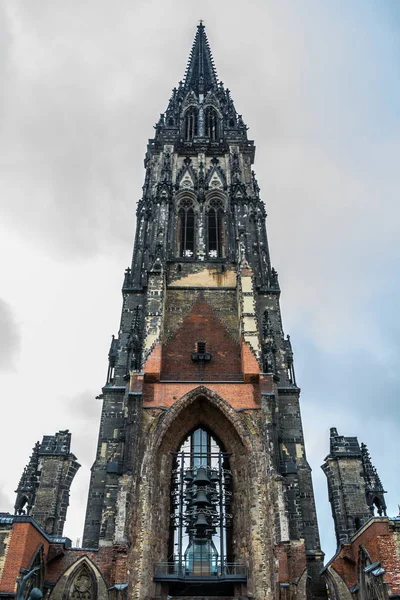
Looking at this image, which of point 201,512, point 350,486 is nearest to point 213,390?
point 201,512

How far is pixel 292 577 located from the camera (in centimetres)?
1706

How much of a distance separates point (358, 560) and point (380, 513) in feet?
9.04

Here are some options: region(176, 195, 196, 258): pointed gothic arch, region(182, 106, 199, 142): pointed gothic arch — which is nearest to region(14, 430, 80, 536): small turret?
region(176, 195, 196, 258): pointed gothic arch

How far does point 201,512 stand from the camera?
19.0 m

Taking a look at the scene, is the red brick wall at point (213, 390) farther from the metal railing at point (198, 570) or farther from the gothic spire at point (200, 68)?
the gothic spire at point (200, 68)

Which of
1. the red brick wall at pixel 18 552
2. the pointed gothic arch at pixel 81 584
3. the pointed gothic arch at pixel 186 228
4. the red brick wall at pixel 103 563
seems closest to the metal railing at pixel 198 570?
the red brick wall at pixel 103 563

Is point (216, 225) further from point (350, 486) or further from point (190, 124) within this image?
point (350, 486)

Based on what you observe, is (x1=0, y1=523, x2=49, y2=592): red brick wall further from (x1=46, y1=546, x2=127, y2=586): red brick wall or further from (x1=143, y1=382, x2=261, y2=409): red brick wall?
(x1=143, y1=382, x2=261, y2=409): red brick wall

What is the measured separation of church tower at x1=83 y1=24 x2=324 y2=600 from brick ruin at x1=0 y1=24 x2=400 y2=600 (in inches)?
2.2

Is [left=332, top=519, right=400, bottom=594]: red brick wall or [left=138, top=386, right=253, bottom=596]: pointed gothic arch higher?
[left=138, top=386, right=253, bottom=596]: pointed gothic arch

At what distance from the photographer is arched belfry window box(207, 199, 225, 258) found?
2864 cm

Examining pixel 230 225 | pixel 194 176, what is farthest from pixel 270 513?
pixel 194 176

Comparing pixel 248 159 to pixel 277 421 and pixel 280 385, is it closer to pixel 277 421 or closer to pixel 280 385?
pixel 280 385

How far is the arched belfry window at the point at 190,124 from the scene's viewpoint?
36169 mm
